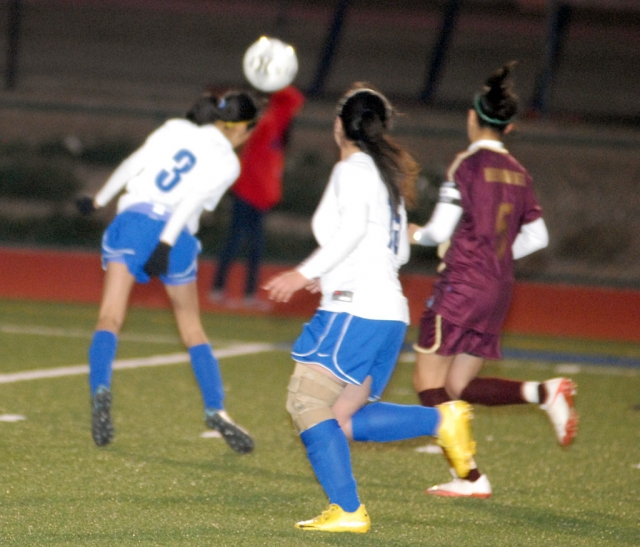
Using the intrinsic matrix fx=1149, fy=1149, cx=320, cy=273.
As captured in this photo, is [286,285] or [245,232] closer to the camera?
[286,285]

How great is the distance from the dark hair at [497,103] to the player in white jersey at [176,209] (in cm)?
119

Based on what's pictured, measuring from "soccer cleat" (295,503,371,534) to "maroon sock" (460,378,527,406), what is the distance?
121 centimetres

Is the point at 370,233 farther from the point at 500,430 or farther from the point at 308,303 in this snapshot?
the point at 308,303

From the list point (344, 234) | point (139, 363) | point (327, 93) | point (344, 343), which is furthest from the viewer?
point (327, 93)

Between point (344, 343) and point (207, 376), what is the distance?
1.62 m

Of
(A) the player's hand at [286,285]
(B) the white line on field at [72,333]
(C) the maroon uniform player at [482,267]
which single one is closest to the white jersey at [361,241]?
(A) the player's hand at [286,285]

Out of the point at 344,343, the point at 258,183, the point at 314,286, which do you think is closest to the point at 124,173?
the point at 314,286

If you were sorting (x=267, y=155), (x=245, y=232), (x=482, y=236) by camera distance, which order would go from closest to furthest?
(x=482, y=236)
(x=267, y=155)
(x=245, y=232)

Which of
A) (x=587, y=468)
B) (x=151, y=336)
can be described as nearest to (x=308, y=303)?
(x=151, y=336)

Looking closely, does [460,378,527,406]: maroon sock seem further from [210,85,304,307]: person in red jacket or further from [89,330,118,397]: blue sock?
[210,85,304,307]: person in red jacket

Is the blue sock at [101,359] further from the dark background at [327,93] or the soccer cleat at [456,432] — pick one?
the dark background at [327,93]

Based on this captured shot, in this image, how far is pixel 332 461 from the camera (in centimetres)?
400

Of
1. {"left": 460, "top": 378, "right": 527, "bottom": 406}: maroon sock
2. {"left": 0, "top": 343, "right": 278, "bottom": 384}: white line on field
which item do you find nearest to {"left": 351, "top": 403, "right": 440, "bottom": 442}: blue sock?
{"left": 460, "top": 378, "right": 527, "bottom": 406}: maroon sock

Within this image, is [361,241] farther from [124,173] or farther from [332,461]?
[124,173]
